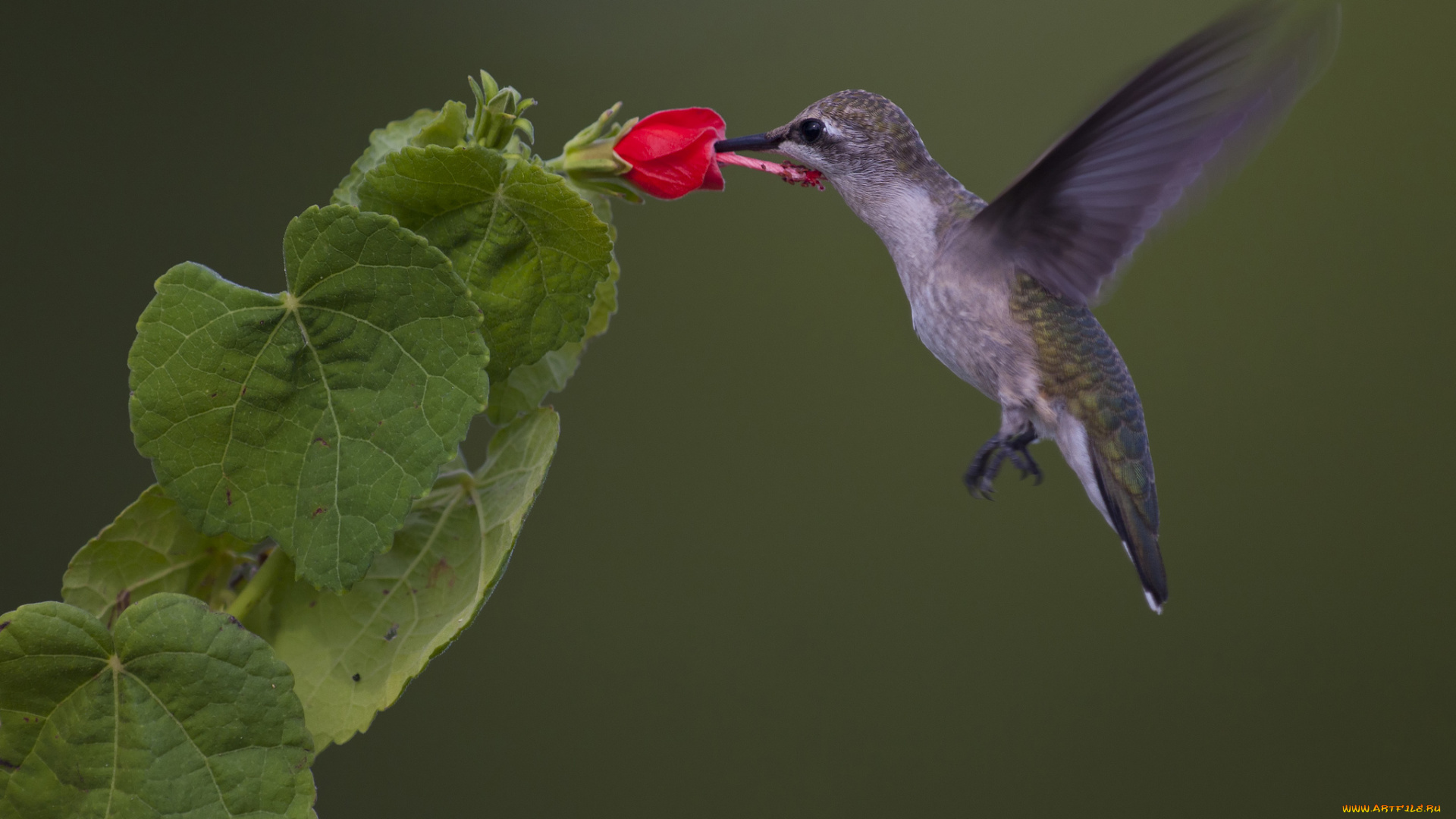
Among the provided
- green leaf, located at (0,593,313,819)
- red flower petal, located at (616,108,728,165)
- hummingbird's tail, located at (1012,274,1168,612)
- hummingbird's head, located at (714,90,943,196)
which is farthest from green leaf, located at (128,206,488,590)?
hummingbird's tail, located at (1012,274,1168,612)

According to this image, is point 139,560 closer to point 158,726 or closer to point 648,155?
point 158,726

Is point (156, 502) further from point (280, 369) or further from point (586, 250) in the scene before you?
point (586, 250)

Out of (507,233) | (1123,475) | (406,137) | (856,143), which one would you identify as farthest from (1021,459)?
(406,137)

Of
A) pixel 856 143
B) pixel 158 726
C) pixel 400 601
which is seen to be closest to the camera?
pixel 158 726

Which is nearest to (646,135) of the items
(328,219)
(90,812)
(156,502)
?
Result: (328,219)

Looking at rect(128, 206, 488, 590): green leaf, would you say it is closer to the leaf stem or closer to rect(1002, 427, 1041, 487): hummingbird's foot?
the leaf stem
